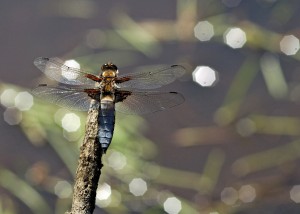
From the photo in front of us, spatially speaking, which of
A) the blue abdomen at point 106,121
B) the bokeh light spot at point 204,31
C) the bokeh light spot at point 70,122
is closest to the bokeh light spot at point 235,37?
the bokeh light spot at point 204,31

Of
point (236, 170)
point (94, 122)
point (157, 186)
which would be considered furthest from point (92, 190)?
point (236, 170)

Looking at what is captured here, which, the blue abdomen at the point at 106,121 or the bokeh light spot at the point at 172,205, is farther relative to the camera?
the bokeh light spot at the point at 172,205

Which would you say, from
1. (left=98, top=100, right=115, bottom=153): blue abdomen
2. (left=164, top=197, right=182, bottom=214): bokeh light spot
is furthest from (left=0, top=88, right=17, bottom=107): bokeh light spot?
(left=98, top=100, right=115, bottom=153): blue abdomen

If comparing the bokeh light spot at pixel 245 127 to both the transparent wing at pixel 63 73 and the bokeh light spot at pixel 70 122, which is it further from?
the transparent wing at pixel 63 73

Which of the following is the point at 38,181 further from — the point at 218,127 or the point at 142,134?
the point at 218,127

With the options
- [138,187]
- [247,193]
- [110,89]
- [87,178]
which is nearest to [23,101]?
[138,187]

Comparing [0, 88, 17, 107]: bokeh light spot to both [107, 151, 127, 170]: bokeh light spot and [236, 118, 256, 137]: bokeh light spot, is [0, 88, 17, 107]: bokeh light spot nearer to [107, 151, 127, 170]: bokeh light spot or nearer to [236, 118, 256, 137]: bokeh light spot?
[107, 151, 127, 170]: bokeh light spot
